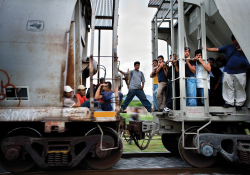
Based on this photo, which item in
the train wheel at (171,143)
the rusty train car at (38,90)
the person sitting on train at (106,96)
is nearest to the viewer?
the rusty train car at (38,90)

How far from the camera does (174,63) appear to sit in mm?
5016

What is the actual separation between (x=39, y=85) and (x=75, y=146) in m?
1.56

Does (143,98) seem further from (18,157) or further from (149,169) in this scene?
(18,157)

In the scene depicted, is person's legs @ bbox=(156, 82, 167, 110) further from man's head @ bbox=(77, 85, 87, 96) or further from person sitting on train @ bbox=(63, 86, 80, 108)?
person sitting on train @ bbox=(63, 86, 80, 108)

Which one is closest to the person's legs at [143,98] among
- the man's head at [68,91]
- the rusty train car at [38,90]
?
the rusty train car at [38,90]

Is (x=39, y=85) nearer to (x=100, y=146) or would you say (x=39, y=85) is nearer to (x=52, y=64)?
(x=52, y=64)

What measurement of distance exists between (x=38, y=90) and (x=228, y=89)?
4190 mm

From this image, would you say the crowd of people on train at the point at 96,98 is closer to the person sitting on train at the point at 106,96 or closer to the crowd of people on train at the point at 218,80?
the person sitting on train at the point at 106,96

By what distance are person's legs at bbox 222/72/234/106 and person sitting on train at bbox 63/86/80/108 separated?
11.2ft

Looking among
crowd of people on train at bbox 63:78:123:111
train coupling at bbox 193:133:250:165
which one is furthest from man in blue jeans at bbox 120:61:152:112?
train coupling at bbox 193:133:250:165

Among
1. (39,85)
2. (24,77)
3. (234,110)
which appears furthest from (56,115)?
(234,110)

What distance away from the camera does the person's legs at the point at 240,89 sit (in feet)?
14.5

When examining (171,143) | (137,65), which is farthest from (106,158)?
(137,65)

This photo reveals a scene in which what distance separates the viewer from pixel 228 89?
4590 millimetres
